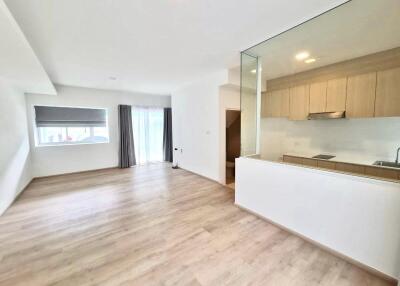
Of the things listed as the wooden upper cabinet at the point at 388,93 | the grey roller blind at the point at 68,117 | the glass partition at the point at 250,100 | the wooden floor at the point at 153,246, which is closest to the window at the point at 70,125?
the grey roller blind at the point at 68,117

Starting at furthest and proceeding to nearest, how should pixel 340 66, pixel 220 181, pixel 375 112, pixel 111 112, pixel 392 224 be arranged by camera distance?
pixel 111 112 → pixel 220 181 → pixel 340 66 → pixel 375 112 → pixel 392 224

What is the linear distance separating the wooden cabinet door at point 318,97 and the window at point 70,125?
5996mm

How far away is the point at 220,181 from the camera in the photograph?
4.43m

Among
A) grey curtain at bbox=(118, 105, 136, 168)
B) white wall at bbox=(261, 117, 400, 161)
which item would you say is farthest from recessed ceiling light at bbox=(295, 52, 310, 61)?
grey curtain at bbox=(118, 105, 136, 168)

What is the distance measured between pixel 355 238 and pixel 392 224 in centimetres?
36

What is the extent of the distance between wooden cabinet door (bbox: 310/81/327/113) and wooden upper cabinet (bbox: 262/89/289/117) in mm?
537

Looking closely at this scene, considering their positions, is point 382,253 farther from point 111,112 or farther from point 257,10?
point 111,112

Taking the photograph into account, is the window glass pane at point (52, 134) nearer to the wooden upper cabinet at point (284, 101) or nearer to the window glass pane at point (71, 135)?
the window glass pane at point (71, 135)

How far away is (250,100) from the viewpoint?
3.29 m

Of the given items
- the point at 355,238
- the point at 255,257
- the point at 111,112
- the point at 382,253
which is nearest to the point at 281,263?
the point at 255,257

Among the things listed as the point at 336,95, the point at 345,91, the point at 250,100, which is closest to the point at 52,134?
the point at 250,100

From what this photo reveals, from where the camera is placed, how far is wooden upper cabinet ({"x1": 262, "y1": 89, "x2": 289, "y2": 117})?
4207 millimetres

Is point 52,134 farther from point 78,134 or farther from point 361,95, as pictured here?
point 361,95

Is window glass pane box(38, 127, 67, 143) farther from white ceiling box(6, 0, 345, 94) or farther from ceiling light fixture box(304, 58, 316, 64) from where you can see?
ceiling light fixture box(304, 58, 316, 64)
